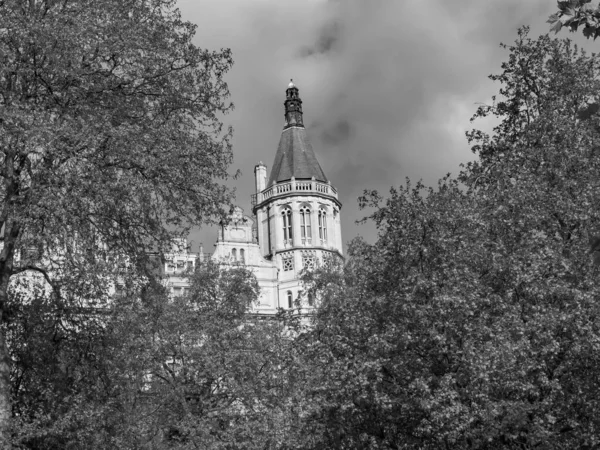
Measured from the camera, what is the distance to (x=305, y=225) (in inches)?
3415

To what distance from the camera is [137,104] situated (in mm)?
19266

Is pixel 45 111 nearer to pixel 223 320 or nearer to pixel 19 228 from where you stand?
pixel 19 228

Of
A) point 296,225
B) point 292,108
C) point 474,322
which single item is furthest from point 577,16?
point 292,108

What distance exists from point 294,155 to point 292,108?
27.9 ft

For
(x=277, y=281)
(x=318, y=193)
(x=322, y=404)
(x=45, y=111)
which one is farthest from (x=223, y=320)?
(x=318, y=193)

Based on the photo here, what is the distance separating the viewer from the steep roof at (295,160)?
8931cm

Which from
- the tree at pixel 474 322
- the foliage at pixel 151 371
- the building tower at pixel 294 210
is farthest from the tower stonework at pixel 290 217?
the tree at pixel 474 322

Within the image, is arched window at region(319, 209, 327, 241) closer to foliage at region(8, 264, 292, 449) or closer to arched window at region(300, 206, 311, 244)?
arched window at region(300, 206, 311, 244)

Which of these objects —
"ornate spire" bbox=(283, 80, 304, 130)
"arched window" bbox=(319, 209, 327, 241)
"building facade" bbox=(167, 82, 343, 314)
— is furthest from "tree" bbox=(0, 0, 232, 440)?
"ornate spire" bbox=(283, 80, 304, 130)

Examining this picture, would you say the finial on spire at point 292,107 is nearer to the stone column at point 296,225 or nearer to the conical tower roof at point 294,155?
the conical tower roof at point 294,155

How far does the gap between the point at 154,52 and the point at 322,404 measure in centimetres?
924

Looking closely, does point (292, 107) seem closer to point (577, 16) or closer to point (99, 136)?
point (99, 136)

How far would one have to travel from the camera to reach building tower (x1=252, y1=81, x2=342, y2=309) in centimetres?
8481

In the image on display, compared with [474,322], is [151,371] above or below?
above
